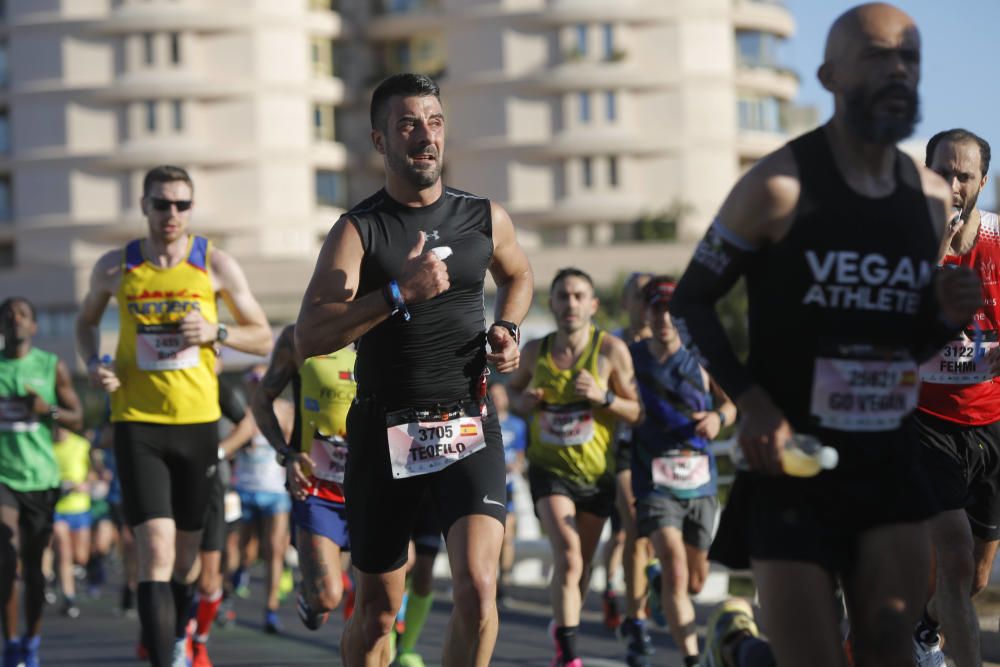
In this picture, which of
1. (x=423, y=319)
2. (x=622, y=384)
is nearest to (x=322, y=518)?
(x=622, y=384)

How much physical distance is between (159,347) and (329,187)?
68.3 metres

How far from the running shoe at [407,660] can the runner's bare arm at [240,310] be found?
202 cm

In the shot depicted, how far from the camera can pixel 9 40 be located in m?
74.8

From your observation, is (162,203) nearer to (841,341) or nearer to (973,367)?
(973,367)

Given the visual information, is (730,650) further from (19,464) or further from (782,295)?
(19,464)

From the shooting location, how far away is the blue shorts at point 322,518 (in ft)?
32.2

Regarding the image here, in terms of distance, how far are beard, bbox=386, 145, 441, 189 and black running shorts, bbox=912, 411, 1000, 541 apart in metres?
2.36

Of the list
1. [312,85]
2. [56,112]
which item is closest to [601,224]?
[312,85]

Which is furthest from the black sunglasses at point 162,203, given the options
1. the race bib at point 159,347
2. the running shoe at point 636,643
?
the running shoe at point 636,643

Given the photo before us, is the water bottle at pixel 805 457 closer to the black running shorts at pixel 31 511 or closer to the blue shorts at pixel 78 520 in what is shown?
the black running shorts at pixel 31 511

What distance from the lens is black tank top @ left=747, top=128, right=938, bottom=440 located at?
5.24 metres

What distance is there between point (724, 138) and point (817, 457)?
234 ft

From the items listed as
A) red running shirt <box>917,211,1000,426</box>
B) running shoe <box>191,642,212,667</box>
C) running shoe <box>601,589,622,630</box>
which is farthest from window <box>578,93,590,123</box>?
red running shirt <box>917,211,1000,426</box>

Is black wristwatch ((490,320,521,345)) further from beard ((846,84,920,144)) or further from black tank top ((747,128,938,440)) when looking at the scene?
beard ((846,84,920,144))
